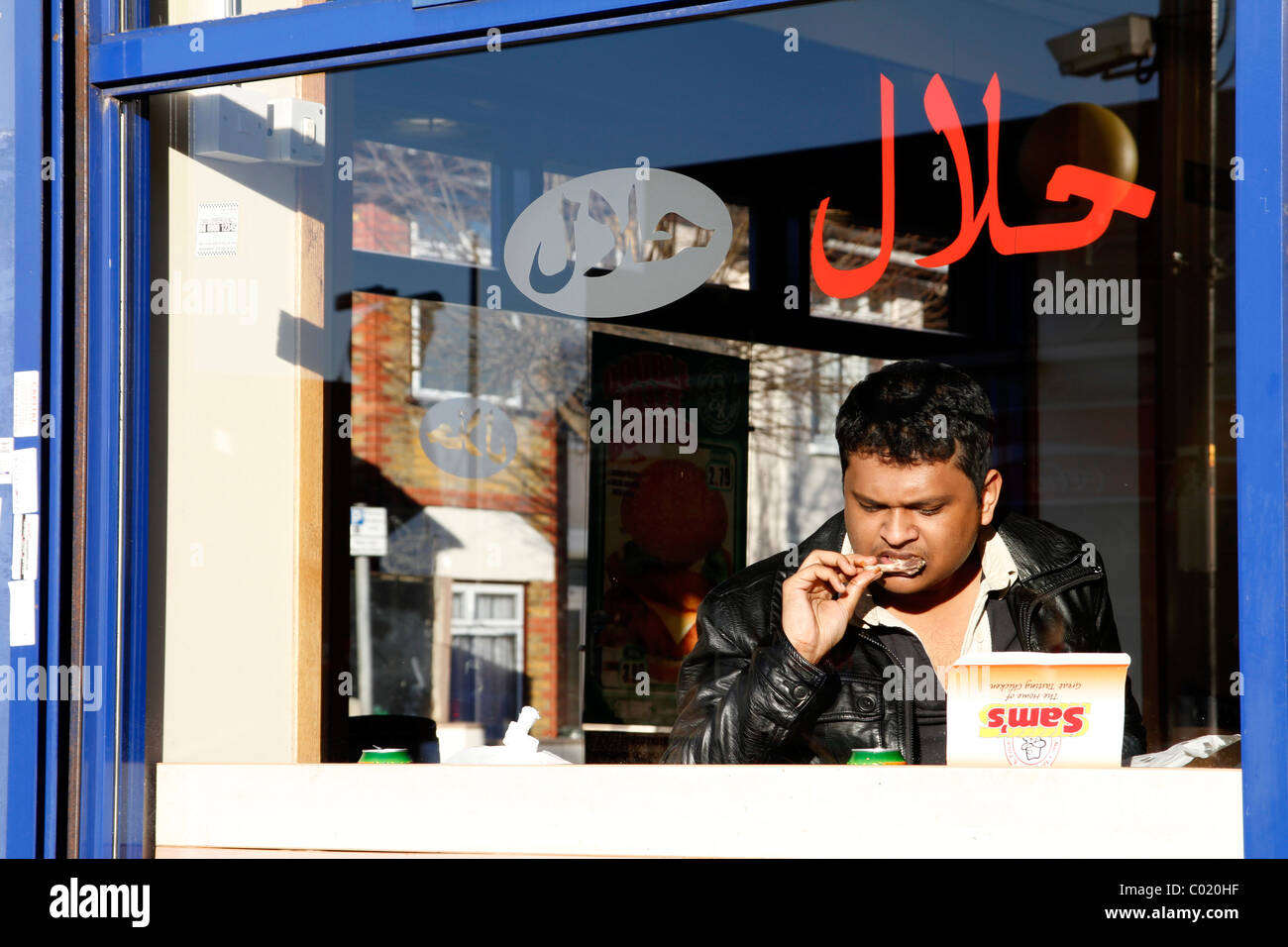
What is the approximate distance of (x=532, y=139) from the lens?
420 centimetres

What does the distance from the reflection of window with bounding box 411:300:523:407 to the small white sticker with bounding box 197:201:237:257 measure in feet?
19.3

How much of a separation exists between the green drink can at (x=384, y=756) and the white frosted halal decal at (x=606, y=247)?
1085 millimetres

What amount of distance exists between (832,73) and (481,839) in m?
3.07

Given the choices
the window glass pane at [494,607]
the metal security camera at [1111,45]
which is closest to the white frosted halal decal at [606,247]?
the metal security camera at [1111,45]

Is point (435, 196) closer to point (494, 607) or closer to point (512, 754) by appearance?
point (512, 754)

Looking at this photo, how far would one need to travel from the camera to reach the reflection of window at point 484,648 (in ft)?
35.8

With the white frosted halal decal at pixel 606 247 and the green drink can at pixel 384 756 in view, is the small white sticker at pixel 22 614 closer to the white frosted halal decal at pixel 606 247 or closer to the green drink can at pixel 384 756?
the green drink can at pixel 384 756

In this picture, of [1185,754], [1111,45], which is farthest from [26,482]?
[1111,45]

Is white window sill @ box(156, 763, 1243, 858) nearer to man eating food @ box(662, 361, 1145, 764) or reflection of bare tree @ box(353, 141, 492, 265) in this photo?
man eating food @ box(662, 361, 1145, 764)

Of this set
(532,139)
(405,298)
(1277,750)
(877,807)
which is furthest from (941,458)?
(405,298)

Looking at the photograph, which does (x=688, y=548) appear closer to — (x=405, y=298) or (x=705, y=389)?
(x=705, y=389)

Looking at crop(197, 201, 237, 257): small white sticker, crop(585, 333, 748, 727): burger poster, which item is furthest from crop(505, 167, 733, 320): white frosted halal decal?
crop(585, 333, 748, 727): burger poster

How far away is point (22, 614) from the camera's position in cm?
244

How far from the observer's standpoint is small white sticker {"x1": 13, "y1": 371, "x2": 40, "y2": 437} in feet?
8.04
